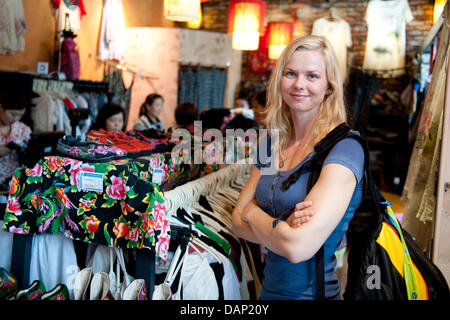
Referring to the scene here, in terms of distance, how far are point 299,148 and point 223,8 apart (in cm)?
852

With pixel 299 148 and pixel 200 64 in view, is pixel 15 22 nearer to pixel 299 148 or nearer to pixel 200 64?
pixel 200 64

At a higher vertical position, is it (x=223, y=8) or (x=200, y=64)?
(x=223, y=8)

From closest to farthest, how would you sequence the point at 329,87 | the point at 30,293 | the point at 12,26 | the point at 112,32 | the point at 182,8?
the point at 329,87
the point at 30,293
the point at 182,8
the point at 12,26
the point at 112,32

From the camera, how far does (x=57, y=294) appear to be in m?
1.75

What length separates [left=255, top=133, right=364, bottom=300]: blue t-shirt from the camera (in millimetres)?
1450

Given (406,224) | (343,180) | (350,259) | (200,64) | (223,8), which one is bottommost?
(406,224)

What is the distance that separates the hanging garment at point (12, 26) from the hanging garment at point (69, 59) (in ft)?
2.49

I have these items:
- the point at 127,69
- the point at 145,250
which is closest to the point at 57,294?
the point at 145,250

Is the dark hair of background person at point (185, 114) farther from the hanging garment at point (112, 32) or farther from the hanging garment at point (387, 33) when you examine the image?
the hanging garment at point (387, 33)

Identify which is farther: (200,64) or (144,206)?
(200,64)

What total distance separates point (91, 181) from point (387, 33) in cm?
742

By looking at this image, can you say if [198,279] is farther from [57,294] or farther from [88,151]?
[88,151]
